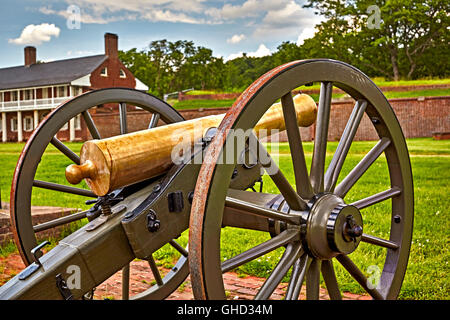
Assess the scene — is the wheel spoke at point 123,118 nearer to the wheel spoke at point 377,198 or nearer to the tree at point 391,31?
the wheel spoke at point 377,198

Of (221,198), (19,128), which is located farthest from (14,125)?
(221,198)

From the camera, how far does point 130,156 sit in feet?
7.92

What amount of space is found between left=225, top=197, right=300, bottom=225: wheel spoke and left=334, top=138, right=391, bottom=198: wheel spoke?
0.39m

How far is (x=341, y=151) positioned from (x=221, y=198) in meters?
0.93

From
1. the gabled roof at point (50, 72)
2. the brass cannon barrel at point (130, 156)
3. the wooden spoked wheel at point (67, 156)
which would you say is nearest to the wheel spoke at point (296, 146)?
the brass cannon barrel at point (130, 156)

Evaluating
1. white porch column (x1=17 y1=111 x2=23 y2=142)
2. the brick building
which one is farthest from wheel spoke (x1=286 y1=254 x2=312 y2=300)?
white porch column (x1=17 y1=111 x2=23 y2=142)

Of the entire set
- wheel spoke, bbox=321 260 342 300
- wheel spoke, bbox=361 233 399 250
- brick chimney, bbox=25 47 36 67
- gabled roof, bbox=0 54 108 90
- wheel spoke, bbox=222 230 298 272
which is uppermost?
brick chimney, bbox=25 47 36 67

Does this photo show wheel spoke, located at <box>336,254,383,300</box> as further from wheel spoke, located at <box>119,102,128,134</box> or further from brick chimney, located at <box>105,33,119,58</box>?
brick chimney, located at <box>105,33,119,58</box>

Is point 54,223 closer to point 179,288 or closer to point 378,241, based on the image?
point 179,288

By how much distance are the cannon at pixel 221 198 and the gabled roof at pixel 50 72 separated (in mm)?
33077

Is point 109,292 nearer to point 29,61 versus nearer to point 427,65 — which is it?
point 427,65

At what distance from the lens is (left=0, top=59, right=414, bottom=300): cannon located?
6.40 feet

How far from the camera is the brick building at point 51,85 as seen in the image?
3456 centimetres

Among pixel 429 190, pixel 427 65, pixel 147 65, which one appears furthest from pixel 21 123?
pixel 429 190
